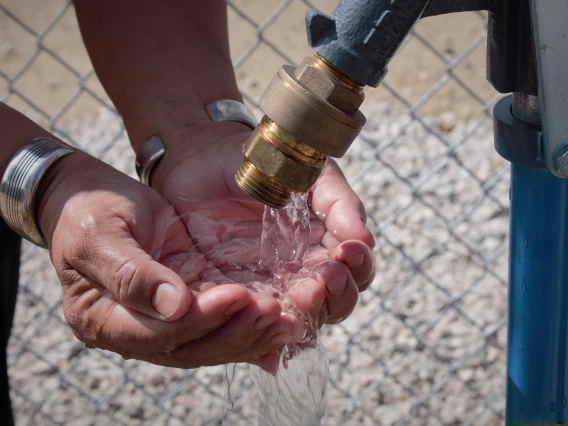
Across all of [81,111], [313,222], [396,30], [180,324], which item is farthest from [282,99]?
[81,111]

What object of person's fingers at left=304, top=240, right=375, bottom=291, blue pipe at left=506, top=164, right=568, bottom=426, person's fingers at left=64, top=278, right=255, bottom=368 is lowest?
person's fingers at left=64, top=278, right=255, bottom=368

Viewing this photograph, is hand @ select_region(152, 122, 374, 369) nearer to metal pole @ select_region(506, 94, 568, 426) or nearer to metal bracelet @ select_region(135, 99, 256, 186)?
metal bracelet @ select_region(135, 99, 256, 186)

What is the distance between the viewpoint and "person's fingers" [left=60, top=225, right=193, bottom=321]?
84 cm

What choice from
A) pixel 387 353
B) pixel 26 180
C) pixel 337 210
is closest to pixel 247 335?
pixel 337 210

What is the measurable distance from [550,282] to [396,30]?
0.37 metres

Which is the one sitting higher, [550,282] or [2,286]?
[550,282]

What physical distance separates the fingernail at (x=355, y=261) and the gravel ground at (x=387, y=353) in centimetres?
105

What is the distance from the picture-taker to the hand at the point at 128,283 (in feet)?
2.79

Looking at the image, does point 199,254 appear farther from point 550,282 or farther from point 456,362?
point 456,362

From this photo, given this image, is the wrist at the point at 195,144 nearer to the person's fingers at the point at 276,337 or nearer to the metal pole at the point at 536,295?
the person's fingers at the point at 276,337

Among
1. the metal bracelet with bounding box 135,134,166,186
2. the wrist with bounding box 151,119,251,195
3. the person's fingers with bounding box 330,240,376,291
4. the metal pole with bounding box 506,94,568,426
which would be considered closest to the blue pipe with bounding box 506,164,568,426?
the metal pole with bounding box 506,94,568,426

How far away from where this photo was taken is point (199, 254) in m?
1.12

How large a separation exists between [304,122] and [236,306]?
0.26 meters

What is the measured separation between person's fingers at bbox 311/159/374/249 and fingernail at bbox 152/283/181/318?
11.5 inches
